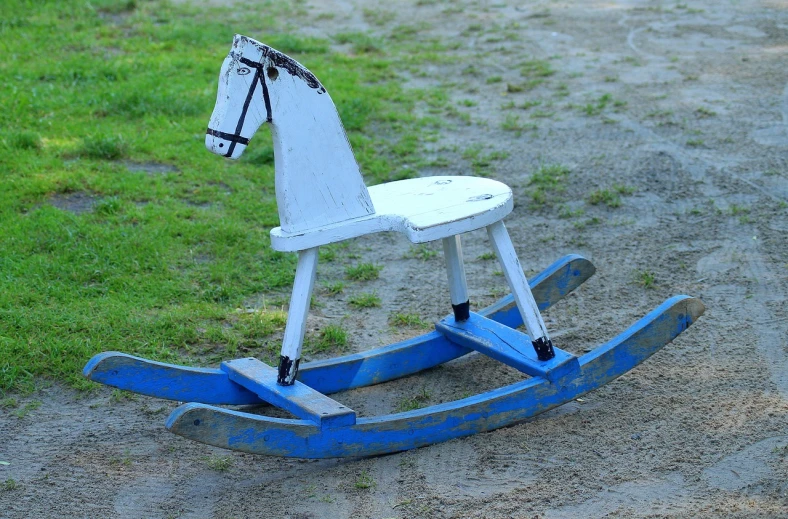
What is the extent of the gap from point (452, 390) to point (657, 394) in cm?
73

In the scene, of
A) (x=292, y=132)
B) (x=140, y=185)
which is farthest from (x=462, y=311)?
(x=140, y=185)

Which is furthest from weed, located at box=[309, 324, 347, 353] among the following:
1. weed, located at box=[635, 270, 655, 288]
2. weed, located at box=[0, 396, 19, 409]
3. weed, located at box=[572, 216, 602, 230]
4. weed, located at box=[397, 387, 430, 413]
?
weed, located at box=[572, 216, 602, 230]

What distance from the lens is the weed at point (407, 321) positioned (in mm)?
3956

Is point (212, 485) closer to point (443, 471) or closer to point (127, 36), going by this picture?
point (443, 471)

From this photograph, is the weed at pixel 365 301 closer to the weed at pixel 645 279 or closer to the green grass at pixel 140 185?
the green grass at pixel 140 185

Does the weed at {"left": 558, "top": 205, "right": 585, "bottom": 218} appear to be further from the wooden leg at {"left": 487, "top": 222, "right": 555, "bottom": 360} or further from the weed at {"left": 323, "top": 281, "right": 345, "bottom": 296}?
the wooden leg at {"left": 487, "top": 222, "right": 555, "bottom": 360}

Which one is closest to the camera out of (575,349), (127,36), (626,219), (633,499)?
(633,499)

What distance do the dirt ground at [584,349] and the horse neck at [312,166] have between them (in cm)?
79

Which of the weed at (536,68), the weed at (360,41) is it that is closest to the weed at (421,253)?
the weed at (536,68)

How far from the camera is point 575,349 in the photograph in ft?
12.2

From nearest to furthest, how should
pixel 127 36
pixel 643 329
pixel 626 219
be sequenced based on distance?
pixel 643 329 → pixel 626 219 → pixel 127 36

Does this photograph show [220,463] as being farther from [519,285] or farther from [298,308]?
[519,285]

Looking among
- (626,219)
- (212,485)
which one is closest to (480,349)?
(212,485)

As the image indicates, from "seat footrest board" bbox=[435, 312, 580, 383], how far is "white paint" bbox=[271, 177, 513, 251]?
0.52m
